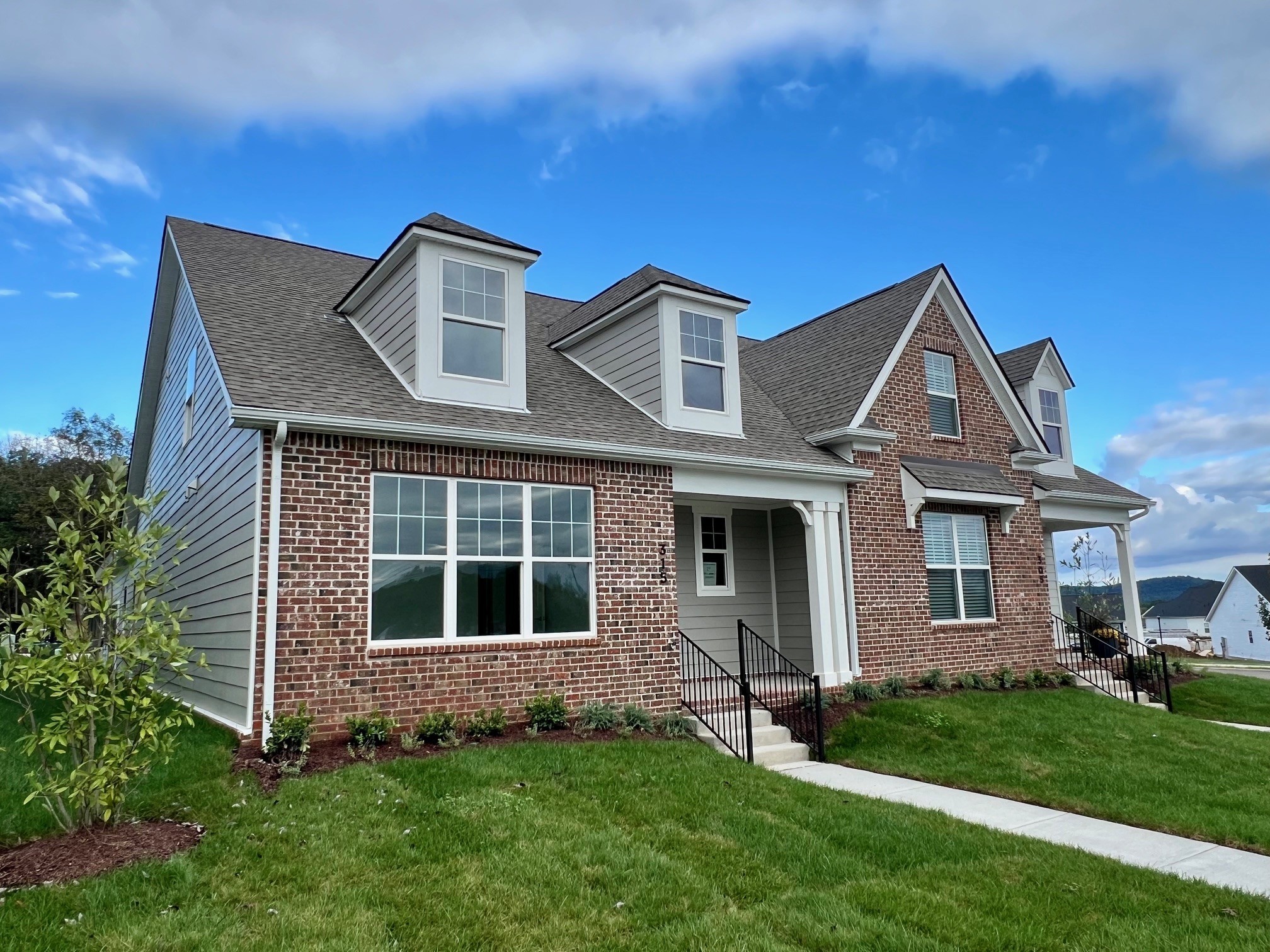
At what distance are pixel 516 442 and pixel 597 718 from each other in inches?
129

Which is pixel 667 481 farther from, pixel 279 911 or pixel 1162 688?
pixel 1162 688

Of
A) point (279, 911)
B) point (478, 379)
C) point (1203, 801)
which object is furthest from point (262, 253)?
point (1203, 801)

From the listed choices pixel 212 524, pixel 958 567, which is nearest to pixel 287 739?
pixel 212 524

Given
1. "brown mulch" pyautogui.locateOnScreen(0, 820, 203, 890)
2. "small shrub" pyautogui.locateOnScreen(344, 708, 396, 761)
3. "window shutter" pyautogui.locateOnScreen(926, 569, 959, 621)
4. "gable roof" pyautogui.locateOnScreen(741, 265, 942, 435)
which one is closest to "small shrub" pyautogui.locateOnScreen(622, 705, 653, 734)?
"small shrub" pyautogui.locateOnScreen(344, 708, 396, 761)

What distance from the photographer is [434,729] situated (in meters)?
8.32

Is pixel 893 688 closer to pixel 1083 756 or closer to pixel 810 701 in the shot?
pixel 810 701

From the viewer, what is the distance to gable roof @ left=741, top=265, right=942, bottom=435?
13883 millimetres

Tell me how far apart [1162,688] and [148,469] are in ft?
67.7

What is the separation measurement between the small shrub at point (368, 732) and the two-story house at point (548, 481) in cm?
21

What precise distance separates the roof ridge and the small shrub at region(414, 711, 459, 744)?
32.7ft

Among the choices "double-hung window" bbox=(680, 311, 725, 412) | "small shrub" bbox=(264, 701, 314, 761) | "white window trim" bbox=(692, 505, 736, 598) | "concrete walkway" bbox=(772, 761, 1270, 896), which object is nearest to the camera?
"concrete walkway" bbox=(772, 761, 1270, 896)

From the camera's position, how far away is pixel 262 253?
14016 mm

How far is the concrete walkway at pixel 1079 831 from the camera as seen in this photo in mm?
5879

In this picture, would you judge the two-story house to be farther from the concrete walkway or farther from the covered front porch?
the concrete walkway
